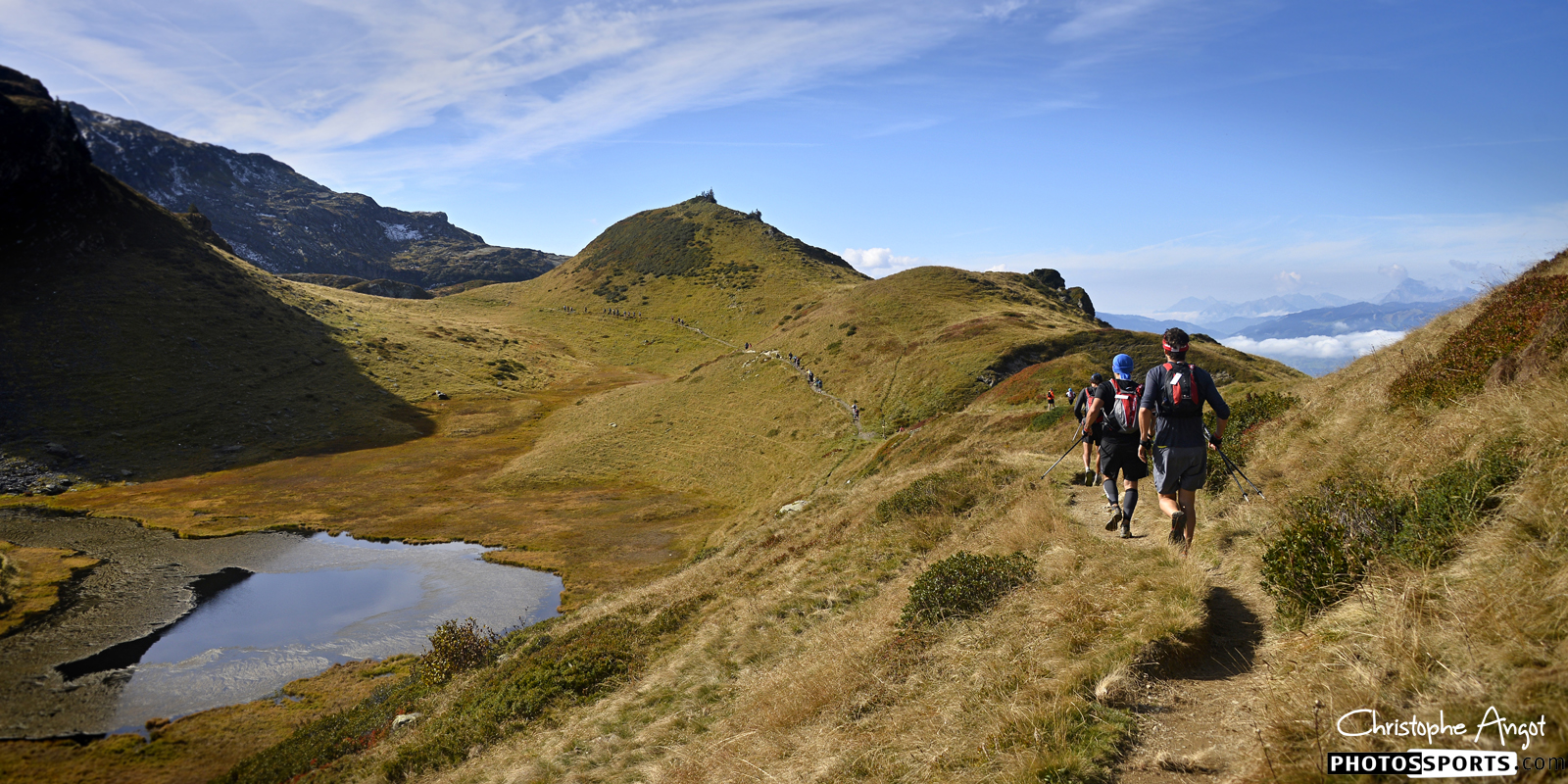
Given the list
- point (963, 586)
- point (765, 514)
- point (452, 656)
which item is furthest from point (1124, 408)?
point (765, 514)

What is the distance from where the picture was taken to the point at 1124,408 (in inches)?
469

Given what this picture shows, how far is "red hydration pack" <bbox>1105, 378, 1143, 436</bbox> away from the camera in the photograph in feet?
38.7

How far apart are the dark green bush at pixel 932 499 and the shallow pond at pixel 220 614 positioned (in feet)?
76.2

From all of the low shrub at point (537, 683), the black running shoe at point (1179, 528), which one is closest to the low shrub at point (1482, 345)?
the black running shoe at point (1179, 528)

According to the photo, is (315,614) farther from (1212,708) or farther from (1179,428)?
(1212,708)

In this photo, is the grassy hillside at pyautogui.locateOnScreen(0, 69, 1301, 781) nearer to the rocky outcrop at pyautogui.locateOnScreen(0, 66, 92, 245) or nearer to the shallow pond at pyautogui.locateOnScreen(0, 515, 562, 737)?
the rocky outcrop at pyautogui.locateOnScreen(0, 66, 92, 245)

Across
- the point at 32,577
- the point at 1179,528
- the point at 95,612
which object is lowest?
the point at 95,612

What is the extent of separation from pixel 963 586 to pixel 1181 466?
3.74 m

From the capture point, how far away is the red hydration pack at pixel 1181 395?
9703mm

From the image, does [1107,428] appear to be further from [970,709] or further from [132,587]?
[132,587]

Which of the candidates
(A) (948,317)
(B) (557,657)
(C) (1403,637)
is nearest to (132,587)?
(B) (557,657)

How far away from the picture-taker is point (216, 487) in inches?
2483

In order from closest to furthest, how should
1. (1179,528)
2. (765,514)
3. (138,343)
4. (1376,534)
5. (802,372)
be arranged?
(1376,534) → (1179,528) → (765,514) → (802,372) → (138,343)

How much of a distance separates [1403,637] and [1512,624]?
0.63 metres
